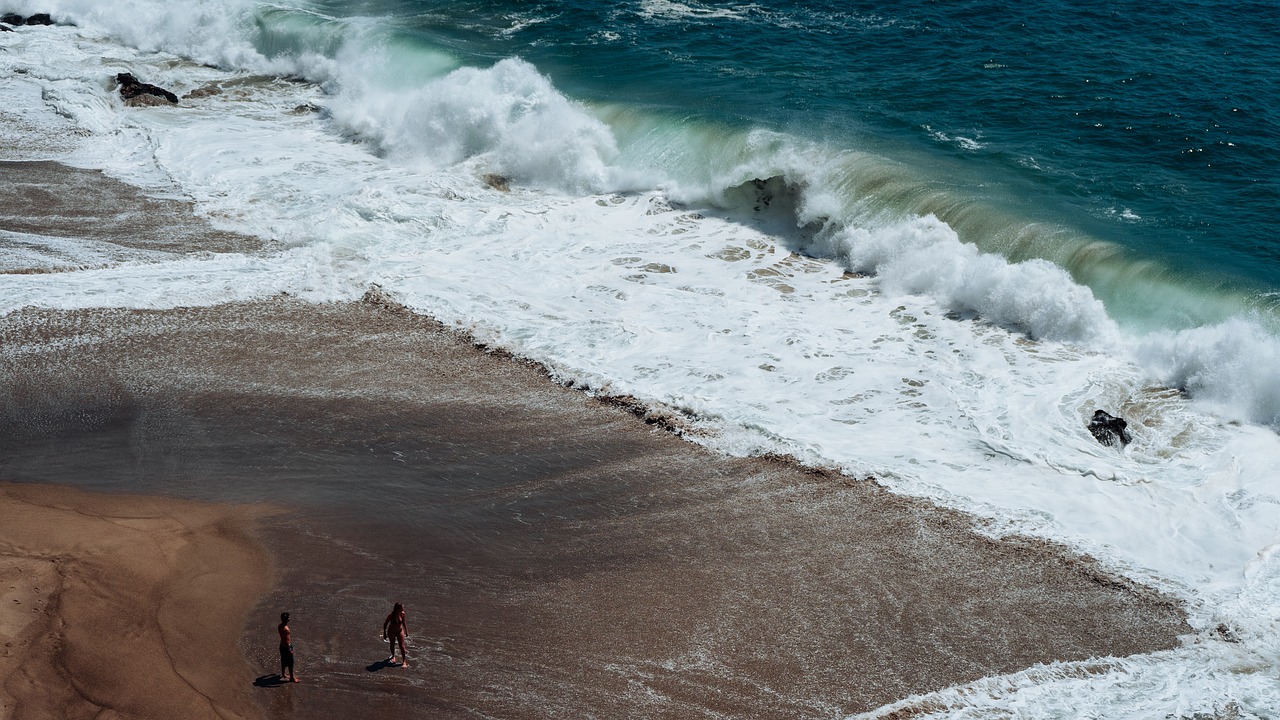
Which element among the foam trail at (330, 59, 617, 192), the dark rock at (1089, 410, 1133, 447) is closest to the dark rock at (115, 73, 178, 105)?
the foam trail at (330, 59, 617, 192)

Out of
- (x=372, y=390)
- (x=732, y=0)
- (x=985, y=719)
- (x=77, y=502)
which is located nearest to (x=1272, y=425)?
(x=985, y=719)

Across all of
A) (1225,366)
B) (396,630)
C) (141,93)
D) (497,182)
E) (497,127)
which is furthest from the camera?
(141,93)

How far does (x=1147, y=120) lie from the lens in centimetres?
2261

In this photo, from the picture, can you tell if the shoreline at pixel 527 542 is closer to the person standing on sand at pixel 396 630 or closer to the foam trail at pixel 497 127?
the person standing on sand at pixel 396 630

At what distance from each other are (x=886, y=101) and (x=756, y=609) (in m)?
16.7

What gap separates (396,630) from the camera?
31.9ft

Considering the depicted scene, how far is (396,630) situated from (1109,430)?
9637 millimetres

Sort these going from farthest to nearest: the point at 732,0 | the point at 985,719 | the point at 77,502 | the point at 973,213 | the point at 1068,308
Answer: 1. the point at 732,0
2. the point at 973,213
3. the point at 1068,308
4. the point at 77,502
5. the point at 985,719

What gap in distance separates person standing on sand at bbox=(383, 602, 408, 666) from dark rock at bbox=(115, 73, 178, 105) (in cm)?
1925

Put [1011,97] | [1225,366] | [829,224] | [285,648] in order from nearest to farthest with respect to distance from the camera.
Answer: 1. [285,648]
2. [1225,366]
3. [829,224]
4. [1011,97]

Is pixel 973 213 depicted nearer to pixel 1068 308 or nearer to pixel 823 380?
pixel 1068 308

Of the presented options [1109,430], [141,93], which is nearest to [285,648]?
[1109,430]

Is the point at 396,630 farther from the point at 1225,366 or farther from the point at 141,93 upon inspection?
the point at 141,93

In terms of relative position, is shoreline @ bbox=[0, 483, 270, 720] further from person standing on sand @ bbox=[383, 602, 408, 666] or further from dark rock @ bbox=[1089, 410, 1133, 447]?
dark rock @ bbox=[1089, 410, 1133, 447]
